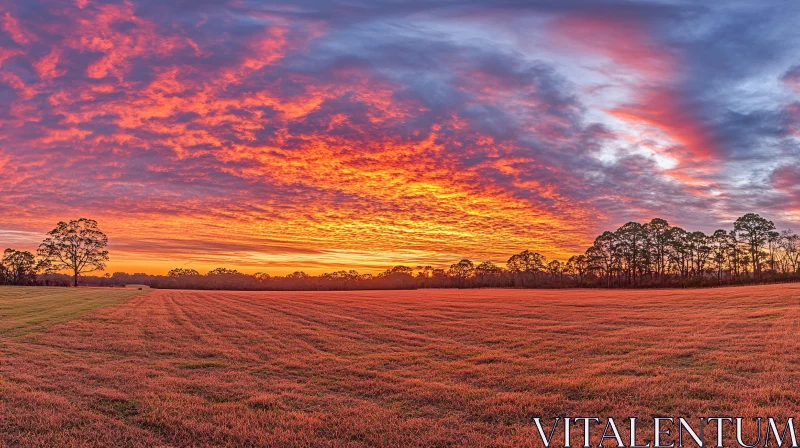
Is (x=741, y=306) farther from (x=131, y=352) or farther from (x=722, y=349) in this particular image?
(x=131, y=352)

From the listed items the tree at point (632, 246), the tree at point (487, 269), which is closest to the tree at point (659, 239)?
the tree at point (632, 246)

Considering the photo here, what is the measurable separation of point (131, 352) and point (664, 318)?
90.3ft

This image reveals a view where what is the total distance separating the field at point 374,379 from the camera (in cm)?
937

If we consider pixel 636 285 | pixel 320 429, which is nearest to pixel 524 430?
pixel 320 429

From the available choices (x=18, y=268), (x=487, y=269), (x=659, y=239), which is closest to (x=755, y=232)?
(x=659, y=239)

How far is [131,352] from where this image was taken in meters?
18.3

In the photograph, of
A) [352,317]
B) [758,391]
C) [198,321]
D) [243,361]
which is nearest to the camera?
[758,391]

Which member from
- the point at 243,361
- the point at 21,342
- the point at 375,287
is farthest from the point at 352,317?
the point at 375,287

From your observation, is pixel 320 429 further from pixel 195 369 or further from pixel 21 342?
pixel 21 342

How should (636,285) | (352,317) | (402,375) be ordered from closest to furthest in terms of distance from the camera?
(402,375)
(352,317)
(636,285)

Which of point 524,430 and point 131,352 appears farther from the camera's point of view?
point 131,352

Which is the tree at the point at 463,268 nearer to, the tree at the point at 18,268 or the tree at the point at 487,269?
the tree at the point at 487,269

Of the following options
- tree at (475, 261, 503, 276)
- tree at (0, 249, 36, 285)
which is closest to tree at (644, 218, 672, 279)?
tree at (475, 261, 503, 276)

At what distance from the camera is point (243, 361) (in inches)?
648
